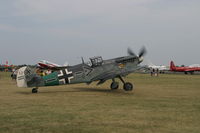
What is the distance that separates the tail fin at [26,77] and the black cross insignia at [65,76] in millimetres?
1564

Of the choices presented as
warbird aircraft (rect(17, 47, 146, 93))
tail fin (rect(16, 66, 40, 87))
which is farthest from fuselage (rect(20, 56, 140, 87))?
tail fin (rect(16, 66, 40, 87))

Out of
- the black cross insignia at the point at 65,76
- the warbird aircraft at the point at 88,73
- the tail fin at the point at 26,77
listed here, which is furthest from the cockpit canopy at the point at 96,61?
the tail fin at the point at 26,77

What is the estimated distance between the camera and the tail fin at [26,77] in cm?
1444

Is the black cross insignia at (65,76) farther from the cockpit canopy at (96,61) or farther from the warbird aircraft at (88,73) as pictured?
the cockpit canopy at (96,61)

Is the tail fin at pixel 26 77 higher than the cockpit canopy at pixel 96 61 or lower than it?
lower

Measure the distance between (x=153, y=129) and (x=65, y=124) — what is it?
2465 millimetres

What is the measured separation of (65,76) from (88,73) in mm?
1641

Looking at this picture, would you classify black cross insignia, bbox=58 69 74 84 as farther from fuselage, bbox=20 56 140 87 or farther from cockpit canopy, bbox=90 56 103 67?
cockpit canopy, bbox=90 56 103 67

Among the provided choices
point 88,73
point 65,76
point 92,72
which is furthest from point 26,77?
point 92,72

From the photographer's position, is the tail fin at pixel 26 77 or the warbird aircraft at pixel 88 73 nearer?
the tail fin at pixel 26 77

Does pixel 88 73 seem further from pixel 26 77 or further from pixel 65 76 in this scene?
pixel 26 77

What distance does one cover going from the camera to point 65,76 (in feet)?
50.8

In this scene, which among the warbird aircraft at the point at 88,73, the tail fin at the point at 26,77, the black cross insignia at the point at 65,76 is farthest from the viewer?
the black cross insignia at the point at 65,76

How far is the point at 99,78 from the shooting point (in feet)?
52.6
